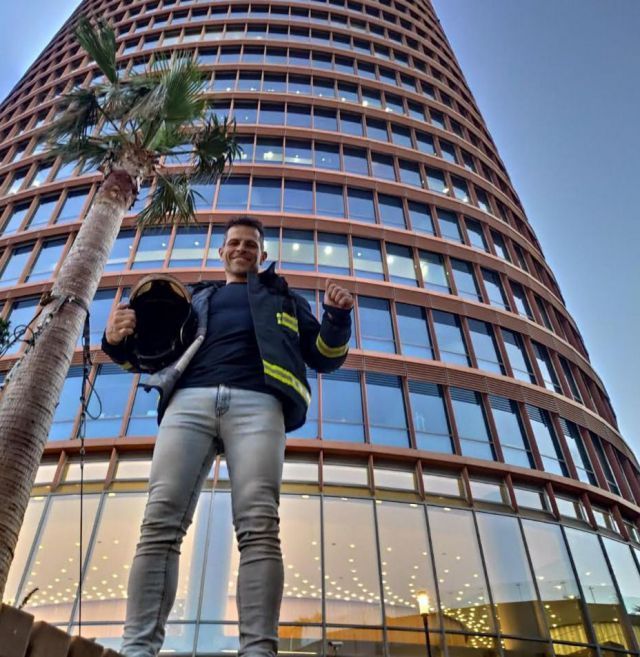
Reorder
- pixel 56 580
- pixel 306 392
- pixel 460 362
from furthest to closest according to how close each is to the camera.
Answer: pixel 460 362 → pixel 56 580 → pixel 306 392

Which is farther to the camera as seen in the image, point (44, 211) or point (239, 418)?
point (44, 211)

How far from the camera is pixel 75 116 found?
31.0 feet

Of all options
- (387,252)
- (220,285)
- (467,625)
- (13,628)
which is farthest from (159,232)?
(13,628)

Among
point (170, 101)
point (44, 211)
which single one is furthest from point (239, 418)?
point (44, 211)

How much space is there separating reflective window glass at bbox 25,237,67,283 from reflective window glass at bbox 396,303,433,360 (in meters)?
12.1

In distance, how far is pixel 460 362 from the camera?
57.0 feet

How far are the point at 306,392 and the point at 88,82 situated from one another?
30.3 m

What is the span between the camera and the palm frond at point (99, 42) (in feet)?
28.2

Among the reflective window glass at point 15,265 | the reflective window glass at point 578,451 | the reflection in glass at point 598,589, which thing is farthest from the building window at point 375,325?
the reflective window glass at point 15,265

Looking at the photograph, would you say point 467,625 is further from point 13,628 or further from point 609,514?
point 13,628

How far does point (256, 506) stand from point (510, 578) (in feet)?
41.6

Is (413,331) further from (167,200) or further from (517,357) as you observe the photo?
(167,200)

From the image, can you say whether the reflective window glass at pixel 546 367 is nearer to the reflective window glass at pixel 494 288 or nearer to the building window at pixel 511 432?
the reflective window glass at pixel 494 288

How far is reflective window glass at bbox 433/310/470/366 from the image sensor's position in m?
17.4
